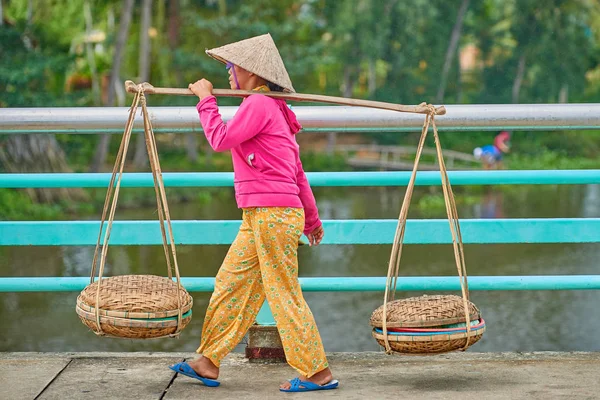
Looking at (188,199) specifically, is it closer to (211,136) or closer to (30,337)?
(30,337)

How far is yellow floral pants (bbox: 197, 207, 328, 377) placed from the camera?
376 centimetres

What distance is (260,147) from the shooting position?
12.2 ft

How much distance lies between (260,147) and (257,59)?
1.03 feet

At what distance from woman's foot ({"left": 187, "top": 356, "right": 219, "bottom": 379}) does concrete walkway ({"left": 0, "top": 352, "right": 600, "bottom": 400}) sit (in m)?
0.05

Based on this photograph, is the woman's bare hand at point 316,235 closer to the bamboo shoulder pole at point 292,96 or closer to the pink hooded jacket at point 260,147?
the pink hooded jacket at point 260,147

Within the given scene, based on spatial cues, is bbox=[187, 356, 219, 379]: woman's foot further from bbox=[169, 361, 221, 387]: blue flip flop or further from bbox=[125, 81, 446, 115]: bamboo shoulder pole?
bbox=[125, 81, 446, 115]: bamboo shoulder pole

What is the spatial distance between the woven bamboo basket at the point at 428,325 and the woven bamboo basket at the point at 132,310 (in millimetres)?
731

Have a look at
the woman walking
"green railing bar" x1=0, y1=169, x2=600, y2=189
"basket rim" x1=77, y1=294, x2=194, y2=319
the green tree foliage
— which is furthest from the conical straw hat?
the green tree foliage

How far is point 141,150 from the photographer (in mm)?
29656

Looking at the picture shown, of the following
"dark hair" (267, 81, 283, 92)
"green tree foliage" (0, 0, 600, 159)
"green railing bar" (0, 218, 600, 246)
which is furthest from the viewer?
"green tree foliage" (0, 0, 600, 159)

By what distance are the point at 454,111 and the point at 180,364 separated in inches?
57.0

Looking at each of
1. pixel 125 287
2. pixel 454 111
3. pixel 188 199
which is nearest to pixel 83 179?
pixel 125 287

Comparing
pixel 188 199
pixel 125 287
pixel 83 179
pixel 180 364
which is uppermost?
pixel 83 179

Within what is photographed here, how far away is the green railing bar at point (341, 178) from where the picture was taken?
4172 mm
